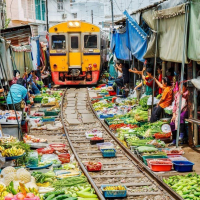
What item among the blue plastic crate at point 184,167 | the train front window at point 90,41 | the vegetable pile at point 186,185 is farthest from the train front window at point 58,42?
the vegetable pile at point 186,185

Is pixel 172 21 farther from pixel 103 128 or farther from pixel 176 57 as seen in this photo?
pixel 103 128

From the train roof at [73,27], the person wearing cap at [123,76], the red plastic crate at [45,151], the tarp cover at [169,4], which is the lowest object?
the red plastic crate at [45,151]

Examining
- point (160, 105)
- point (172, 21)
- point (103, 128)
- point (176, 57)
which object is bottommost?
point (103, 128)

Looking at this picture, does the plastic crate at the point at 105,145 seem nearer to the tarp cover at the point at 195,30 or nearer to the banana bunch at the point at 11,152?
the banana bunch at the point at 11,152

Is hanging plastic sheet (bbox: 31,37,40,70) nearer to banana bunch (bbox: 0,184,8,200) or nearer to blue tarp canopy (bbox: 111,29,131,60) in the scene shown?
blue tarp canopy (bbox: 111,29,131,60)

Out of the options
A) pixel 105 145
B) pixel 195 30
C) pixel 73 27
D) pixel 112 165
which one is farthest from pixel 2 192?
pixel 73 27

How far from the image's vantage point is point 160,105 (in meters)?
11.2

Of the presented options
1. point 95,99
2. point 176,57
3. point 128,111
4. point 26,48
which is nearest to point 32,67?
point 26,48

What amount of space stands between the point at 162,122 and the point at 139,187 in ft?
13.3

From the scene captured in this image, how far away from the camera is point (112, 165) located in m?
8.76

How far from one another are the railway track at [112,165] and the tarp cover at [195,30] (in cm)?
264

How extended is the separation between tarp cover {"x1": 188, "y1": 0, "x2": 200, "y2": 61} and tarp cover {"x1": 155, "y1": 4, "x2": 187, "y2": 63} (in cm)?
47

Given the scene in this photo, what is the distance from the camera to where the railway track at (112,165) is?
6814mm

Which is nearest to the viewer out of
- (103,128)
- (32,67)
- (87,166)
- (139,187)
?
(139,187)
